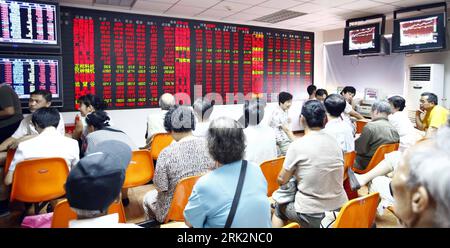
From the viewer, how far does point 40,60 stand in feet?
13.5

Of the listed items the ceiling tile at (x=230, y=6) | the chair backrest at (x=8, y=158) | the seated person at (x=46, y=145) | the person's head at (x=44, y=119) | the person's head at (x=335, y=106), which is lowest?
the chair backrest at (x=8, y=158)

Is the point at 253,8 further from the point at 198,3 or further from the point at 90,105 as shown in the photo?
the point at 90,105

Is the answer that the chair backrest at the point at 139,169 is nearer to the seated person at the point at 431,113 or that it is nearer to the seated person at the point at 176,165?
the seated person at the point at 176,165

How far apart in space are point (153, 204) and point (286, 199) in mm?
963

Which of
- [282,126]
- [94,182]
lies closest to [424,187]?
[94,182]

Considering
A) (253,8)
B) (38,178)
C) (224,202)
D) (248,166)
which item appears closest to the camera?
(224,202)

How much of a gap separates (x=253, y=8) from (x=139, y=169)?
325 centimetres

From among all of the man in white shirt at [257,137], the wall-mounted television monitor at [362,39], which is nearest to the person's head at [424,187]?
the man in white shirt at [257,137]

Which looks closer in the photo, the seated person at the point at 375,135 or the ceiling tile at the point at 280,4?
the seated person at the point at 375,135

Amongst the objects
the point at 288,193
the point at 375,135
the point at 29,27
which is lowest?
the point at 288,193

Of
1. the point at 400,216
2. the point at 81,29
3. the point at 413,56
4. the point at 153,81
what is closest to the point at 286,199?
the point at 400,216

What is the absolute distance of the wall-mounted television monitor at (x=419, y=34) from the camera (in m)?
4.34

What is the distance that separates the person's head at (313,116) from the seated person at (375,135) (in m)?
1.42

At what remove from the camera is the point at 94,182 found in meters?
1.08
